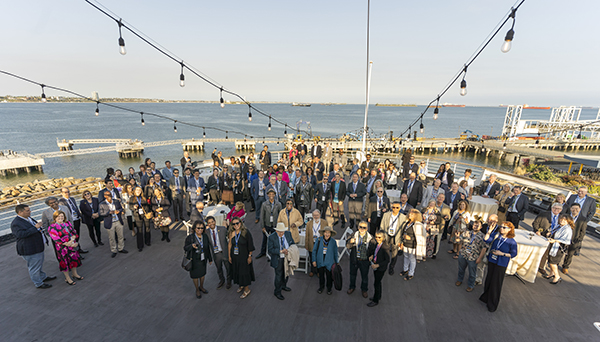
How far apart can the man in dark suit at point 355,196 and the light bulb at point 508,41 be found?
3.88 meters

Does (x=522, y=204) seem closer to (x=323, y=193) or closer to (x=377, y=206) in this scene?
(x=377, y=206)

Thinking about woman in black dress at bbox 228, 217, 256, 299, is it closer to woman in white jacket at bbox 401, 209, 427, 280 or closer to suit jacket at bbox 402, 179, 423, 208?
woman in white jacket at bbox 401, 209, 427, 280

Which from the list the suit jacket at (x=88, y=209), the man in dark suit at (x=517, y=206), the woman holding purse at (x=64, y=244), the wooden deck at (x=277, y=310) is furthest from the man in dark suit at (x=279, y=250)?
the man in dark suit at (x=517, y=206)

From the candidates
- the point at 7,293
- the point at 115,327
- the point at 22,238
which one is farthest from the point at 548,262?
the point at 7,293

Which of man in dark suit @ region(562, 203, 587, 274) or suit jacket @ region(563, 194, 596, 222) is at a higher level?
suit jacket @ region(563, 194, 596, 222)

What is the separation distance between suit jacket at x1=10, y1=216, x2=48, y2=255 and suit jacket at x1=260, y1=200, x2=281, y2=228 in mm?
4079

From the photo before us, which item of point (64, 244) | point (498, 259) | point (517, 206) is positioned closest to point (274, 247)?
point (498, 259)

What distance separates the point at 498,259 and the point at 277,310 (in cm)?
378

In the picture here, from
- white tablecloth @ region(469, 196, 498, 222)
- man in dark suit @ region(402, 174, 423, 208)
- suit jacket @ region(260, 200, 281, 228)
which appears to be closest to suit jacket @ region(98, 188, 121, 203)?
suit jacket @ region(260, 200, 281, 228)

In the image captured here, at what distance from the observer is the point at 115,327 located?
384 centimetres

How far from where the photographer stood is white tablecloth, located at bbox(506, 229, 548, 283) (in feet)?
15.7

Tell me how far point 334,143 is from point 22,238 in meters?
35.7

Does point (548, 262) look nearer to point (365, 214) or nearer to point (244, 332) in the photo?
point (365, 214)

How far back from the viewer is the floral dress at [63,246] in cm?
457
